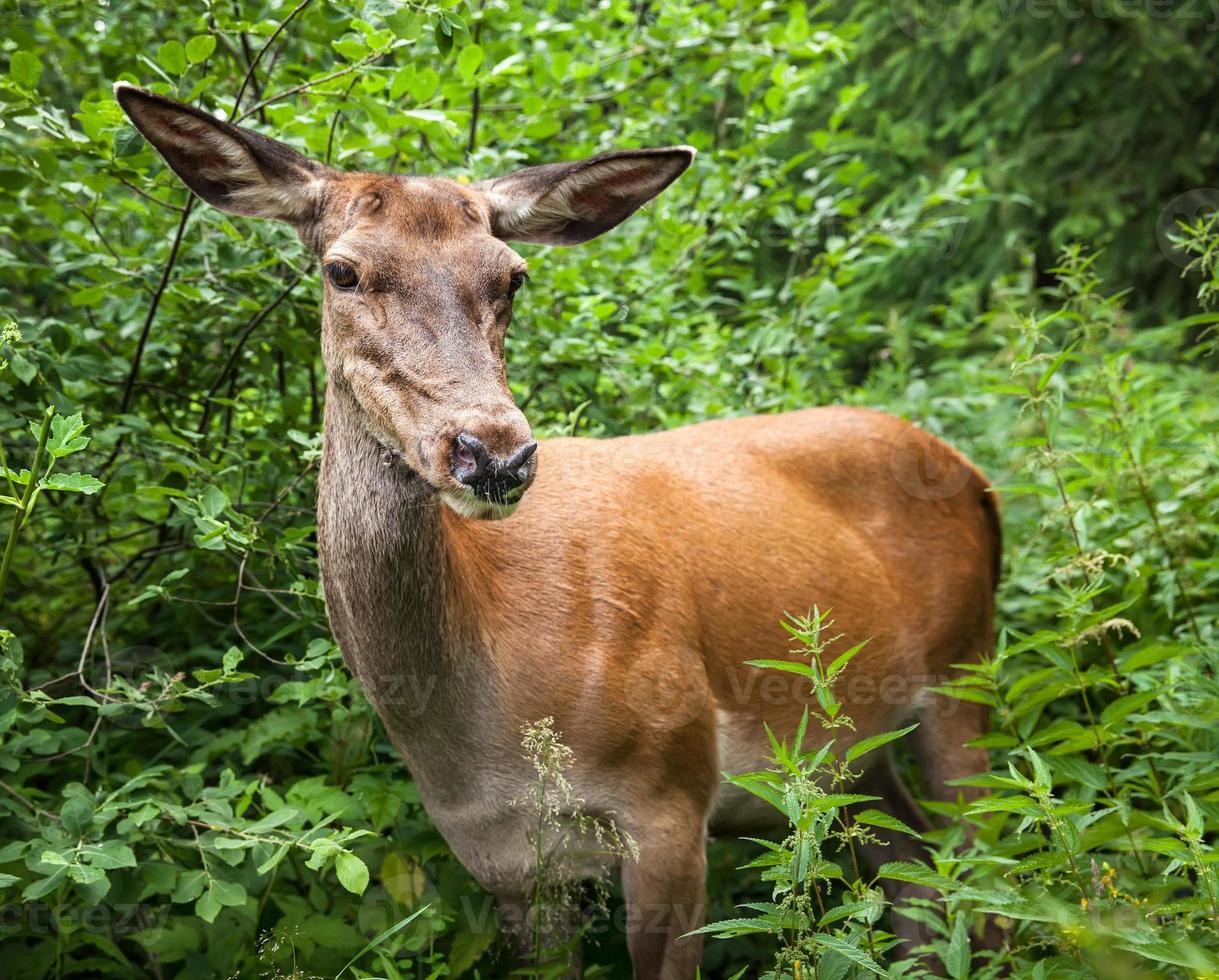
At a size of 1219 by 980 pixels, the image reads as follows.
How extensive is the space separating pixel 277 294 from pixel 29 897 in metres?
2.35

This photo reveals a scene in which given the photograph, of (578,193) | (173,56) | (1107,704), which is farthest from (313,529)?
(1107,704)

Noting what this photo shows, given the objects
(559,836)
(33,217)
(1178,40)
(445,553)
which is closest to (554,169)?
(445,553)

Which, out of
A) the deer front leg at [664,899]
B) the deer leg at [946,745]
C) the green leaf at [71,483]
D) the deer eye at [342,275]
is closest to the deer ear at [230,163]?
the deer eye at [342,275]

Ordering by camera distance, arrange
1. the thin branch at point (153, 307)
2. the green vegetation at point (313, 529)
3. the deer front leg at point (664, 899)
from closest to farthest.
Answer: the green vegetation at point (313, 529)
the deer front leg at point (664, 899)
the thin branch at point (153, 307)

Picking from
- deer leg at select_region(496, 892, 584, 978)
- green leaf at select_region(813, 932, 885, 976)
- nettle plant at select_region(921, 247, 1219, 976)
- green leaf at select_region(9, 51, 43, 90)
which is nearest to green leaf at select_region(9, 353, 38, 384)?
green leaf at select_region(9, 51, 43, 90)

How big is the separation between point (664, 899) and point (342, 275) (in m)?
1.98

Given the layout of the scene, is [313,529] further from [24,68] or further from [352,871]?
[24,68]

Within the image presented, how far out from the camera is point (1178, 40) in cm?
852

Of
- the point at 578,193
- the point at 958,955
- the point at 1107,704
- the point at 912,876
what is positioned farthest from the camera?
the point at 1107,704

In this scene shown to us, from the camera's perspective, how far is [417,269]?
126 inches

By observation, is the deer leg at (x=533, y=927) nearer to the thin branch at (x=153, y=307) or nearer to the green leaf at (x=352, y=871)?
the green leaf at (x=352, y=871)

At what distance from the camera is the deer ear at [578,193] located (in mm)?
3729

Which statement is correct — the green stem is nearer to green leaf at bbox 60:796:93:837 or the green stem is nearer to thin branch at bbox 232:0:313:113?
green leaf at bbox 60:796:93:837

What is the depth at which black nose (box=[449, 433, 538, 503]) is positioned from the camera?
281 cm
